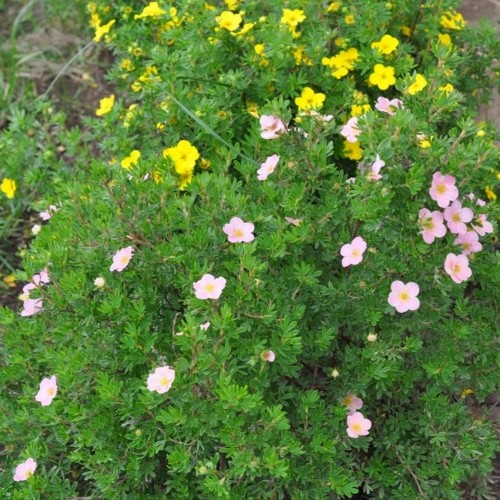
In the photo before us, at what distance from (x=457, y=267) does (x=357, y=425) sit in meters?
0.52

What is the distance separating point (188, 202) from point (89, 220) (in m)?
0.38

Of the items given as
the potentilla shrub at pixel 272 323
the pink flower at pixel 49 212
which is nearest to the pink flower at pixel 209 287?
the potentilla shrub at pixel 272 323

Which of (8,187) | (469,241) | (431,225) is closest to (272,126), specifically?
(431,225)

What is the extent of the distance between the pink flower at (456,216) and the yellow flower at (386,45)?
2.88 feet

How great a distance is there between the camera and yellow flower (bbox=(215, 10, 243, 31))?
290 centimetres

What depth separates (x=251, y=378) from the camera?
2162 mm

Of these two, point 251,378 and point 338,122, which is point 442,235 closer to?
point 251,378

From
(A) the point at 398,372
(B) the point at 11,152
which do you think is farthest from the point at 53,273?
(B) the point at 11,152

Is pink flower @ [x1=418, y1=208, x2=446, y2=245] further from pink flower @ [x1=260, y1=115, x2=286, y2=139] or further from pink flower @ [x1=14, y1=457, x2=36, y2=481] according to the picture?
pink flower @ [x1=14, y1=457, x2=36, y2=481]

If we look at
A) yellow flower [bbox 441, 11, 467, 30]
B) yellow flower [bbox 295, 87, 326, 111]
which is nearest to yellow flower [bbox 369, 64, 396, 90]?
yellow flower [bbox 295, 87, 326, 111]

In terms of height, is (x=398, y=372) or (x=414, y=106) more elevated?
(x=414, y=106)

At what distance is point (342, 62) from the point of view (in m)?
2.95

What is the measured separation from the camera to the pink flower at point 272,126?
2.38 m

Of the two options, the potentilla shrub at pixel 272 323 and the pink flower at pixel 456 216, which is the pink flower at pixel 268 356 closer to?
the potentilla shrub at pixel 272 323
